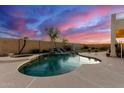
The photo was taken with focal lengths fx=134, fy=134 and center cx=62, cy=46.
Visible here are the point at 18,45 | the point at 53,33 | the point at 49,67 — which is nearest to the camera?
the point at 49,67

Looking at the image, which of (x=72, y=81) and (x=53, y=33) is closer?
(x=72, y=81)

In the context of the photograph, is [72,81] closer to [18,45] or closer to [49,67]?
[49,67]

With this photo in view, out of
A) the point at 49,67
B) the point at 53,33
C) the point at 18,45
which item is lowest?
the point at 49,67

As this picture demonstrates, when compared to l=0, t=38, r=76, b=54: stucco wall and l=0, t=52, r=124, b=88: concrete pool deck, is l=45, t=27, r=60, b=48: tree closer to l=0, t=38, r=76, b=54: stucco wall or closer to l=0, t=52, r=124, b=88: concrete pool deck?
l=0, t=38, r=76, b=54: stucco wall

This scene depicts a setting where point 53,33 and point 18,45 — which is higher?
point 53,33

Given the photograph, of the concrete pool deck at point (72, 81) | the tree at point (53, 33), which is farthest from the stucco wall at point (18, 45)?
the concrete pool deck at point (72, 81)

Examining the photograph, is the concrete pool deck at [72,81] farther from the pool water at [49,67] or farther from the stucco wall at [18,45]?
the stucco wall at [18,45]

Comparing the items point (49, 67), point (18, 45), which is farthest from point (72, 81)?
point (18, 45)

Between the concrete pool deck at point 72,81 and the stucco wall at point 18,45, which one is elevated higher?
the stucco wall at point 18,45

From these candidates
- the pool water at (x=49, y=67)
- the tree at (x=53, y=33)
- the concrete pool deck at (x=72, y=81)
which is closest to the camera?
the concrete pool deck at (x=72, y=81)

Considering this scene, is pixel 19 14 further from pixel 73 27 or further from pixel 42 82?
pixel 42 82

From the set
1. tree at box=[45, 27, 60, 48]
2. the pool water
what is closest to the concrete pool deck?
the pool water

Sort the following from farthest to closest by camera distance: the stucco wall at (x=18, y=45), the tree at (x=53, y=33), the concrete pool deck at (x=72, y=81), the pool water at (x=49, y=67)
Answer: the tree at (x=53, y=33), the stucco wall at (x=18, y=45), the pool water at (x=49, y=67), the concrete pool deck at (x=72, y=81)

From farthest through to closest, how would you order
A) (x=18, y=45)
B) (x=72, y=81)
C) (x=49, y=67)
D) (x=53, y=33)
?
1. (x=53, y=33)
2. (x=18, y=45)
3. (x=49, y=67)
4. (x=72, y=81)
